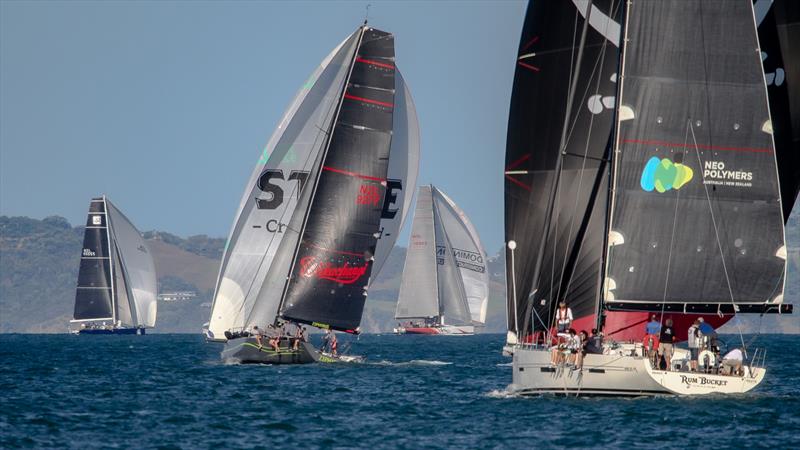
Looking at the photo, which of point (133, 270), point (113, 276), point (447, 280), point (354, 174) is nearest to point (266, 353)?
point (354, 174)

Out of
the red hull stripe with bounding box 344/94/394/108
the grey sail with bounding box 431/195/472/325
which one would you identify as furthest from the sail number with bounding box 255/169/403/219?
the grey sail with bounding box 431/195/472/325

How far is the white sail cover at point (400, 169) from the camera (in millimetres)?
51000

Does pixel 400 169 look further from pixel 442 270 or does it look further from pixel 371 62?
pixel 442 270

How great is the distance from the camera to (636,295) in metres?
31.0

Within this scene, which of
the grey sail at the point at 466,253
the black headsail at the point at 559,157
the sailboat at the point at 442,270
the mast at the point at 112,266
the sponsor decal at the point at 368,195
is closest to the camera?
the black headsail at the point at 559,157

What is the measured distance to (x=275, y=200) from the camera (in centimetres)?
5147

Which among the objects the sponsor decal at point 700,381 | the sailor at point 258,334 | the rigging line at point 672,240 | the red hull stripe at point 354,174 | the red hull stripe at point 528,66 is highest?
the red hull stripe at point 528,66

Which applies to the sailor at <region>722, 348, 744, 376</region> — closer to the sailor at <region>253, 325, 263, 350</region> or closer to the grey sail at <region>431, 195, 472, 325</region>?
the sailor at <region>253, 325, 263, 350</region>

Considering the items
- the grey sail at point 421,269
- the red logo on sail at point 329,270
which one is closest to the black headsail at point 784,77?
the red logo on sail at point 329,270

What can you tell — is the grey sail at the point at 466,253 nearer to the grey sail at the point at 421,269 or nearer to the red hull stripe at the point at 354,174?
the grey sail at the point at 421,269

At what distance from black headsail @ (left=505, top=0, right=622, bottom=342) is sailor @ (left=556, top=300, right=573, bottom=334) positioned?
46.9 inches

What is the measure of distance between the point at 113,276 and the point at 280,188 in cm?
6716

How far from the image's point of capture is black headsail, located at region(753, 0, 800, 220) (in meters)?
34.0

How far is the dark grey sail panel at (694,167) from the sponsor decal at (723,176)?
0.07ft
